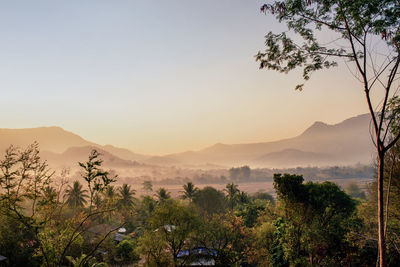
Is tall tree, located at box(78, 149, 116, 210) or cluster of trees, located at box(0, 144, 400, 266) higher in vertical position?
tall tree, located at box(78, 149, 116, 210)

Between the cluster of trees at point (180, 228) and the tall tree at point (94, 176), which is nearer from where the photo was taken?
the tall tree at point (94, 176)

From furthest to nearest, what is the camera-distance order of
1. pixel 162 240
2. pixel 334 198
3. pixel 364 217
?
pixel 364 217
pixel 334 198
pixel 162 240

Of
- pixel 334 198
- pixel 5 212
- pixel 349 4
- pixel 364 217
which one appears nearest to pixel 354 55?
pixel 349 4

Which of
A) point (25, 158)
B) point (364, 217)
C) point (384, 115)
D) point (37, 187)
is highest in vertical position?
point (384, 115)

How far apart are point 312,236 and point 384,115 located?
15507mm

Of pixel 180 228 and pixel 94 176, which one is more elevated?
pixel 94 176

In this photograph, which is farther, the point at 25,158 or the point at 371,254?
the point at 371,254

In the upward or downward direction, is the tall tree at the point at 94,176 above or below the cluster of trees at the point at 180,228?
above

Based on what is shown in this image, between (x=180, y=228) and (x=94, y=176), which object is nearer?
(x=94, y=176)

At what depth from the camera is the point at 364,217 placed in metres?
32.0

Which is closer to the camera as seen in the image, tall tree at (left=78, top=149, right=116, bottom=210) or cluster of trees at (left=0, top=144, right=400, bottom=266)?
tall tree at (left=78, top=149, right=116, bottom=210)

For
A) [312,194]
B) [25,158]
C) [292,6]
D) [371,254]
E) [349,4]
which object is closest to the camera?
[349,4]

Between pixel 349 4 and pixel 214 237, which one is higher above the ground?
pixel 349 4

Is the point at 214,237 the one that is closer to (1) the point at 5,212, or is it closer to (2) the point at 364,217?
(1) the point at 5,212
